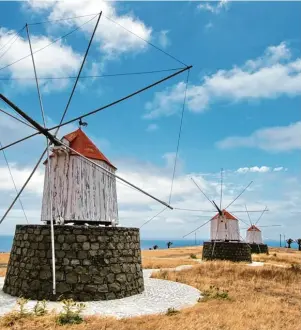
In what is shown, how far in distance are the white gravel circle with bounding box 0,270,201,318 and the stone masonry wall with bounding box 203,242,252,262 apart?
18.1m

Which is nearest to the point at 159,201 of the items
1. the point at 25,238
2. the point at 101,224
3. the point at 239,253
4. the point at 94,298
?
the point at 101,224

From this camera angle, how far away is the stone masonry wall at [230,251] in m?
30.6

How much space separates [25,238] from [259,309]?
25.3 ft

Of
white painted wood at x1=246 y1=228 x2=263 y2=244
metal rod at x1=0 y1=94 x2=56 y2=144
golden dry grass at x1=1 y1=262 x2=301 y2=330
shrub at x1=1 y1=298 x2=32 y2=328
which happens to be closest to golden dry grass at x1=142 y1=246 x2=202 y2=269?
golden dry grass at x1=1 y1=262 x2=301 y2=330

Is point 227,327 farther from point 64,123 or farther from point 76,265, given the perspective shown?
point 64,123

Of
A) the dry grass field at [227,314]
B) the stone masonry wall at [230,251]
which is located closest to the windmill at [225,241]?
the stone masonry wall at [230,251]

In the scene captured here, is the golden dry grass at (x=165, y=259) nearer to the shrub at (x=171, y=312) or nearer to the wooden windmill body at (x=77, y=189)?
the wooden windmill body at (x=77, y=189)

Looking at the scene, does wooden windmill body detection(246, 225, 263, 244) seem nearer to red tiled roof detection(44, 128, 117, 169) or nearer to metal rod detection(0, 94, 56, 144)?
red tiled roof detection(44, 128, 117, 169)

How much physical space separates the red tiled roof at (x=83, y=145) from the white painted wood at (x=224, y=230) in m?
21.2

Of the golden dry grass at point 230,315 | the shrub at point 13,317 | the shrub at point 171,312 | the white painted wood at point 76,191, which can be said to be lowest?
the golden dry grass at point 230,315

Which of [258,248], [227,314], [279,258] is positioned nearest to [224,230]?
[279,258]

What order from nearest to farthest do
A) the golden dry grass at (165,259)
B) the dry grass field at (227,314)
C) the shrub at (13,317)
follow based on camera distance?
the shrub at (13,317), the dry grass field at (227,314), the golden dry grass at (165,259)

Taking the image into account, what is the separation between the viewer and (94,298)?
11.3 meters

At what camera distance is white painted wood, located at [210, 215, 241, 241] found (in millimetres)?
32281
